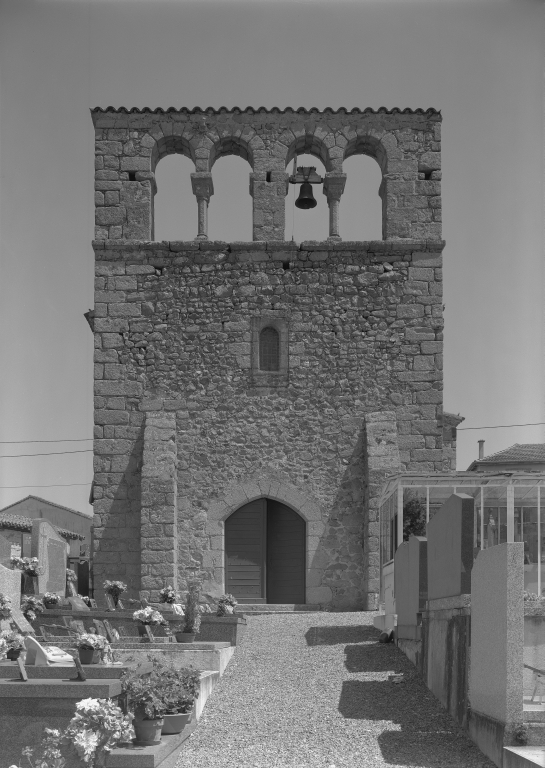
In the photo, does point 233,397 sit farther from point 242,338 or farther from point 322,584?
Answer: point 322,584

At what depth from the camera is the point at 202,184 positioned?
18391 millimetres

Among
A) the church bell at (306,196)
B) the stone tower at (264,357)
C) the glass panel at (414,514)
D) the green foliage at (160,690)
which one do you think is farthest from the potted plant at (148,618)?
the glass panel at (414,514)

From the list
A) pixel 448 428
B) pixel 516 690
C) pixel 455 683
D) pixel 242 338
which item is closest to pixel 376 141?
pixel 242 338

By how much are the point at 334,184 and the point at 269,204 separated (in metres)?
1.20

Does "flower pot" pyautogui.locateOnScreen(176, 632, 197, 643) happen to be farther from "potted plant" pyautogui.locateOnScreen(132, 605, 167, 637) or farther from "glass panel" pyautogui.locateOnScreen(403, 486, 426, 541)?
"glass panel" pyautogui.locateOnScreen(403, 486, 426, 541)

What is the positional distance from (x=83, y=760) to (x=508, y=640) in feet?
9.08

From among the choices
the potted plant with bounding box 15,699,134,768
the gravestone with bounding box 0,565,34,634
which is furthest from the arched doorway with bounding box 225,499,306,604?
the potted plant with bounding box 15,699,134,768

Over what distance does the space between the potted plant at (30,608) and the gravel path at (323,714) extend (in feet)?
8.54

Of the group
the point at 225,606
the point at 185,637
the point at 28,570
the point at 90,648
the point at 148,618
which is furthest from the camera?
the point at 28,570

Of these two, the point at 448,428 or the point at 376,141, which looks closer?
the point at 376,141

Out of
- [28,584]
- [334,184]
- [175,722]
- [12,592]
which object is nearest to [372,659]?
[12,592]

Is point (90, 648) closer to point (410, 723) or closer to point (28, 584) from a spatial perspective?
point (410, 723)

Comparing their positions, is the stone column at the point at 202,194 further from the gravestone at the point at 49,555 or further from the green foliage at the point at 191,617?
the green foliage at the point at 191,617

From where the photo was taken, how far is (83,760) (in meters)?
6.37
